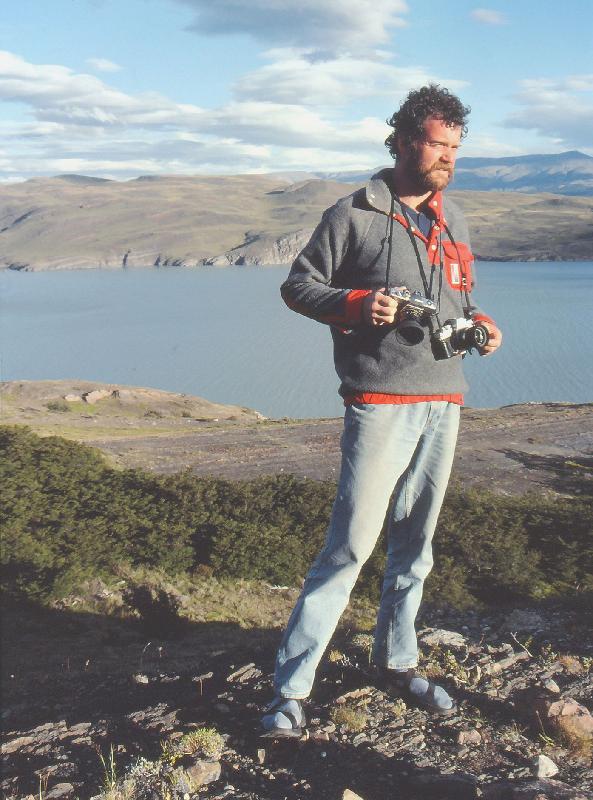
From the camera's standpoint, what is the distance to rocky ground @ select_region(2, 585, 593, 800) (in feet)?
9.93

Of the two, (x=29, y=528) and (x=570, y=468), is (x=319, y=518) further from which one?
(x=570, y=468)

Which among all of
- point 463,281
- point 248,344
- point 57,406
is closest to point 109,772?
point 463,281

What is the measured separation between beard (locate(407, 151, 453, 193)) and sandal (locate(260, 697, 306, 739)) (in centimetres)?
208

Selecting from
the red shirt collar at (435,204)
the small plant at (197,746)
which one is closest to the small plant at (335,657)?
the small plant at (197,746)

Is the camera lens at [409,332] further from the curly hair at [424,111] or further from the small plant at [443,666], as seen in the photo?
the small plant at [443,666]

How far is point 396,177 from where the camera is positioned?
3.33m

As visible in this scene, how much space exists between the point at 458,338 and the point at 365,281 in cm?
43

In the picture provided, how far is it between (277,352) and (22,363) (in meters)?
17.9

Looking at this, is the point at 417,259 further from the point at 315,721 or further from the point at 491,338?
the point at 315,721

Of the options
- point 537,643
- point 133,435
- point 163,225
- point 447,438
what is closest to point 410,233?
point 447,438

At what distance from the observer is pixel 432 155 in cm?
321

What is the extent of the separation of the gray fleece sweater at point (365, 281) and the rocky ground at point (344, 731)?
1368 mm

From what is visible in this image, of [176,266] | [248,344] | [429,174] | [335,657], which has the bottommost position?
[248,344]

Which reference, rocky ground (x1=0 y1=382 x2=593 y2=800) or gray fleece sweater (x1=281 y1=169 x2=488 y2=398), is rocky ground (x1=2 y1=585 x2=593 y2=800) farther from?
gray fleece sweater (x1=281 y1=169 x2=488 y2=398)
